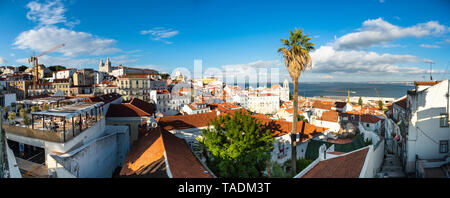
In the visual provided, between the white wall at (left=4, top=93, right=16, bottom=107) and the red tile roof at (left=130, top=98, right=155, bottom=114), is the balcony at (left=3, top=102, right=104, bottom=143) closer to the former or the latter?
the red tile roof at (left=130, top=98, right=155, bottom=114)

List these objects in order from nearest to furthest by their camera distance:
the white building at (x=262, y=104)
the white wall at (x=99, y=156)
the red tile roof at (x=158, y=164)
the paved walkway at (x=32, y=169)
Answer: the paved walkway at (x=32, y=169) → the red tile roof at (x=158, y=164) → the white wall at (x=99, y=156) → the white building at (x=262, y=104)

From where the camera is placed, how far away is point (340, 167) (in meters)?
7.83

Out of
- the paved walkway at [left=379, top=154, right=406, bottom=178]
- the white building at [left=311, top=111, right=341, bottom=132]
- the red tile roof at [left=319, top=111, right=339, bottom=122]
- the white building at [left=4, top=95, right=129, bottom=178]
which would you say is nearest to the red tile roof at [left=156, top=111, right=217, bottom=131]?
the white building at [left=4, top=95, right=129, bottom=178]

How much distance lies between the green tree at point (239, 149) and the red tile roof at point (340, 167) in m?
2.81

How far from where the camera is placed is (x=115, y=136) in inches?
581

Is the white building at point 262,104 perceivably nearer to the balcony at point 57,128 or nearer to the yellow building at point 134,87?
the yellow building at point 134,87

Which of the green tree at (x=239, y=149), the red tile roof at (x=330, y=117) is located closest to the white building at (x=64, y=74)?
the red tile roof at (x=330, y=117)

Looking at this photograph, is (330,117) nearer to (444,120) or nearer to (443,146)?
(443,146)

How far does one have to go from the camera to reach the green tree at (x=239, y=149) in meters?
10.4

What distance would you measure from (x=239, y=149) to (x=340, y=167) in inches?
177
